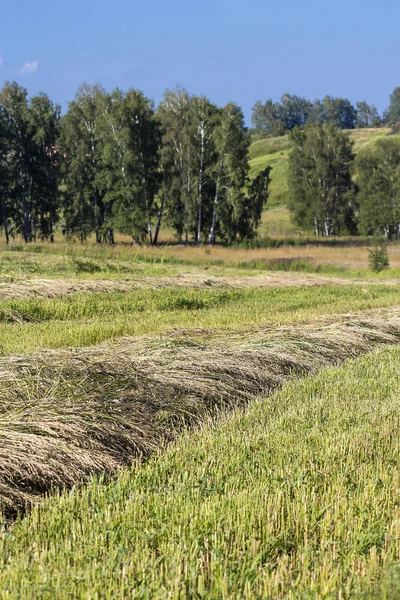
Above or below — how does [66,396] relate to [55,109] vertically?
below

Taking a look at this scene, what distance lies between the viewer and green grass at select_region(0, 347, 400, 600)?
3.30m

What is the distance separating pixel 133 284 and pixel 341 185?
2458 inches

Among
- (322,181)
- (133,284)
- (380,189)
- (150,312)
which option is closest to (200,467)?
(150,312)

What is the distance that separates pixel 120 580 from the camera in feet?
10.8

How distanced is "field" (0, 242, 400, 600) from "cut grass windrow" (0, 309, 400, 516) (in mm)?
18

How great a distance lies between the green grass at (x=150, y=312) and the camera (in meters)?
11.4

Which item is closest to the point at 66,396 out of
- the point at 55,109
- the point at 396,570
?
the point at 396,570

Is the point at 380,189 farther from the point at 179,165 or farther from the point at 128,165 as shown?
the point at 128,165

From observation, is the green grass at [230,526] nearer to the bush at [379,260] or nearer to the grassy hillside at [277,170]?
the bush at [379,260]

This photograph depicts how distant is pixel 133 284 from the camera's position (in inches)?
758

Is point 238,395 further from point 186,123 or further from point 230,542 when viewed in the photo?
point 186,123

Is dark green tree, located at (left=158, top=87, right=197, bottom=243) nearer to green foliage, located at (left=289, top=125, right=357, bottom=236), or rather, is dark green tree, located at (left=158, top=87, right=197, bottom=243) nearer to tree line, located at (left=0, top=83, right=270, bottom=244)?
tree line, located at (left=0, top=83, right=270, bottom=244)

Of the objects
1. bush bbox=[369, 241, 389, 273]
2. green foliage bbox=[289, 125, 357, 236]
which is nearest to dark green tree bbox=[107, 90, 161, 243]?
bush bbox=[369, 241, 389, 273]

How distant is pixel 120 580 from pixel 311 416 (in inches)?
138
